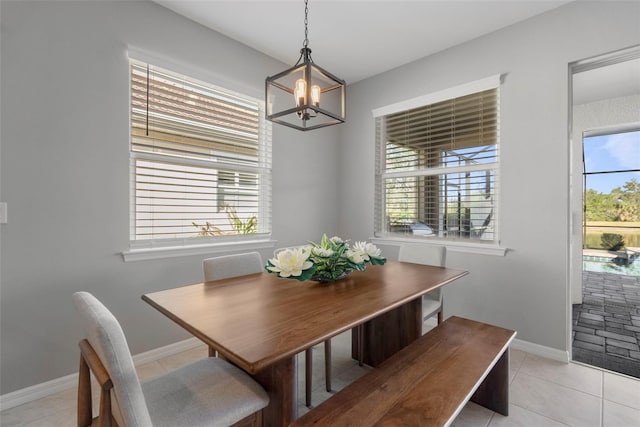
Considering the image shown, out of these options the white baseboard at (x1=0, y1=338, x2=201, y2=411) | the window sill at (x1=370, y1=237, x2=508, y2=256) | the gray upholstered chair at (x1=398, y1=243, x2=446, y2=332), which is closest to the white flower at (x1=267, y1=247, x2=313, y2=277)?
the gray upholstered chair at (x1=398, y1=243, x2=446, y2=332)

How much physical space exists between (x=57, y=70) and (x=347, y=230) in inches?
118

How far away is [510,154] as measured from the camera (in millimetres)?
2580

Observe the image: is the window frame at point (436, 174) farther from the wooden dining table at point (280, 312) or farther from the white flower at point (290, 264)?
the white flower at point (290, 264)

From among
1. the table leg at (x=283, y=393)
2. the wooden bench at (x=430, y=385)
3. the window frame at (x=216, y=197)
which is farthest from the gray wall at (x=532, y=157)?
the table leg at (x=283, y=393)

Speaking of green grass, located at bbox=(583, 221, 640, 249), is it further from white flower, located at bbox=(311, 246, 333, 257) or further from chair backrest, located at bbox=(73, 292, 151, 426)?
chair backrest, located at bbox=(73, 292, 151, 426)

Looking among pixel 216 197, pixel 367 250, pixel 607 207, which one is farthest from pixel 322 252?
pixel 607 207

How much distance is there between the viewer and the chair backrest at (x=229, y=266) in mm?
1913

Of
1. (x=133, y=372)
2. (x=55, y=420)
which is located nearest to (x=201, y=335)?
(x=133, y=372)

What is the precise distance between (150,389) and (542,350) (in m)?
2.77

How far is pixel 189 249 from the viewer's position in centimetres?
251

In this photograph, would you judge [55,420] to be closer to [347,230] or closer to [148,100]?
[148,100]

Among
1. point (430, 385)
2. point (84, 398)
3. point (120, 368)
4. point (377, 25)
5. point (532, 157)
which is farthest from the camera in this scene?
point (377, 25)

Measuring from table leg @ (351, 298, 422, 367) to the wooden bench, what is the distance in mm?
202

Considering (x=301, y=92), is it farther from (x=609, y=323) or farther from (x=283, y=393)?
(x=609, y=323)
